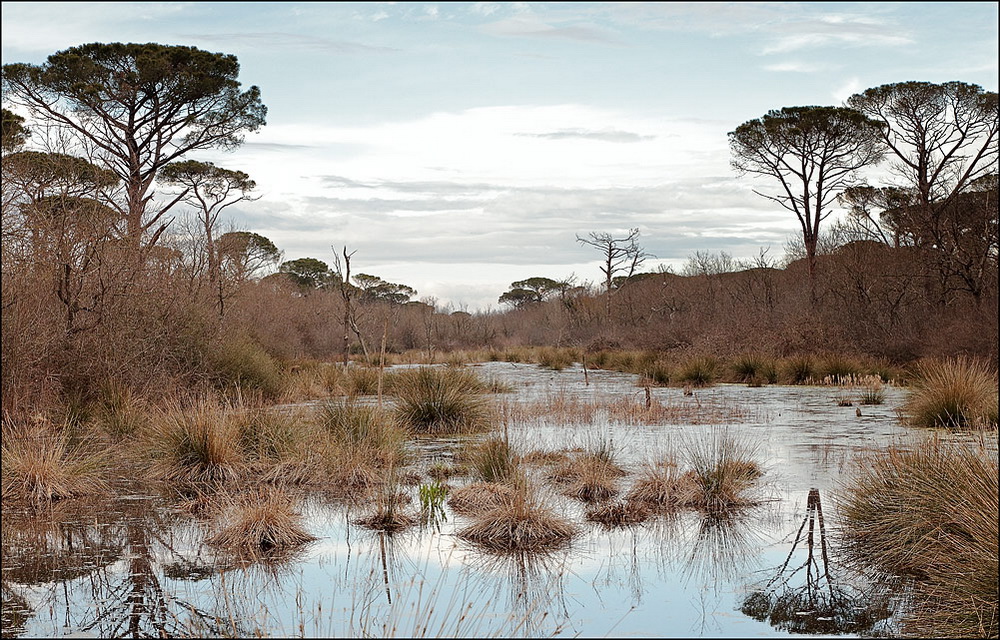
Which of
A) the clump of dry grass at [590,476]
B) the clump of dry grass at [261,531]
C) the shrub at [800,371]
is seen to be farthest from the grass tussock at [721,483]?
the shrub at [800,371]

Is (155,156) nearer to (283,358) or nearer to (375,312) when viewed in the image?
(283,358)

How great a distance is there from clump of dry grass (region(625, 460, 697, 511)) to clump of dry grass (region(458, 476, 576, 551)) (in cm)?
121

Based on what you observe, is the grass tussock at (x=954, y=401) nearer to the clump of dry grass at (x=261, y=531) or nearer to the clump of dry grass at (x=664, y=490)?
the clump of dry grass at (x=664, y=490)

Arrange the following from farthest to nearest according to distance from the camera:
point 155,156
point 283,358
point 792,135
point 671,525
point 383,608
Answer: point 792,135 → point 155,156 → point 283,358 → point 671,525 → point 383,608

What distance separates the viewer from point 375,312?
144ft

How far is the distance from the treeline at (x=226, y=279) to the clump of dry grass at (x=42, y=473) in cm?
228

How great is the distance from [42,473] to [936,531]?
7511 millimetres

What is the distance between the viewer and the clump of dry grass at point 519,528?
22.8ft

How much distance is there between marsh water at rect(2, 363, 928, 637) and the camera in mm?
5117

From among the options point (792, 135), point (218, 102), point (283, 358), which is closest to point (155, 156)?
point (218, 102)

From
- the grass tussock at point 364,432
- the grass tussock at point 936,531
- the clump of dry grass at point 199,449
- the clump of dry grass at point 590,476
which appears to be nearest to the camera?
the grass tussock at point 936,531

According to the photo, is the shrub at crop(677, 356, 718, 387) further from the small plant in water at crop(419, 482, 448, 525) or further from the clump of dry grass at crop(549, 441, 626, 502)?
the small plant in water at crop(419, 482, 448, 525)

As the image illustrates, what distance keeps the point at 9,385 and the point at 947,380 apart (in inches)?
476

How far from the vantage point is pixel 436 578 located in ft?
19.7
